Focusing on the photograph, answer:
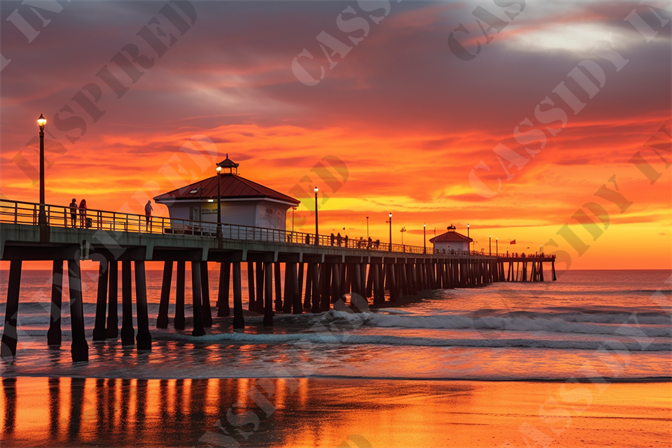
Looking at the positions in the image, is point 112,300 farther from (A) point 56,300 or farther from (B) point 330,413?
(B) point 330,413

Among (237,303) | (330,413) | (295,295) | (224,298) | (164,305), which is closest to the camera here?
(330,413)

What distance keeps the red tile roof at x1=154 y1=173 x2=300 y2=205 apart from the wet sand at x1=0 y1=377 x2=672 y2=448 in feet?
71.8

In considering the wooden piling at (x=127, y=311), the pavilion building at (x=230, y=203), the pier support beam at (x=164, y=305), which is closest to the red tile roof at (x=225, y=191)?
the pavilion building at (x=230, y=203)

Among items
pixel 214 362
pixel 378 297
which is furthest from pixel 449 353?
pixel 378 297

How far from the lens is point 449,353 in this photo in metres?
22.4

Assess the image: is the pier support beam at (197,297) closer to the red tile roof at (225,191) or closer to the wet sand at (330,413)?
the wet sand at (330,413)

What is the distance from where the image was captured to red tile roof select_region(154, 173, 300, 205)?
37.4 m

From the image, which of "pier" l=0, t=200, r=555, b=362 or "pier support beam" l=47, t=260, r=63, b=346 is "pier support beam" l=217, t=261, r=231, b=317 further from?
"pier support beam" l=47, t=260, r=63, b=346

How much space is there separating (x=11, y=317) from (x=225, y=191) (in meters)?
18.8

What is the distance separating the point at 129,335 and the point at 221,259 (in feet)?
23.3

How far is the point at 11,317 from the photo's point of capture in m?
20.5

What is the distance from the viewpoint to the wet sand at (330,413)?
1039 centimetres

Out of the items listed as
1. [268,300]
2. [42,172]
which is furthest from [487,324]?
[42,172]

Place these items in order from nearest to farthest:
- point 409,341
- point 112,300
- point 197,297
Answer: point 409,341 → point 197,297 → point 112,300
